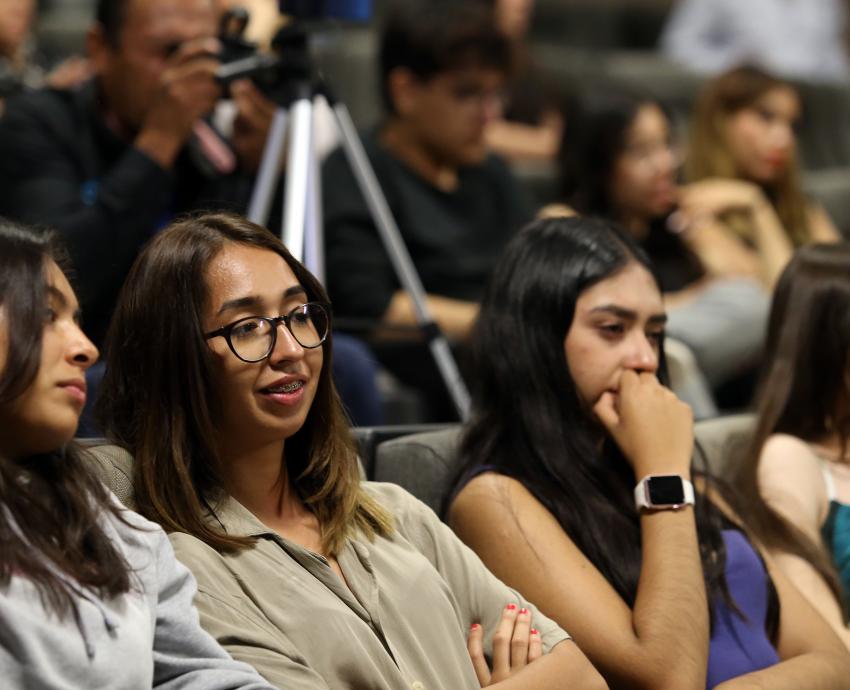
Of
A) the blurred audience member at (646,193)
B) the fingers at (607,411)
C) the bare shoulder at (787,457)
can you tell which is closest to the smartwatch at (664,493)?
the fingers at (607,411)

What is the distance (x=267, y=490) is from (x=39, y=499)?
365 millimetres

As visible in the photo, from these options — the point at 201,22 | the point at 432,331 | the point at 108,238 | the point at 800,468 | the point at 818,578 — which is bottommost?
the point at 818,578

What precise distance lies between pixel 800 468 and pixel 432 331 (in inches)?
29.0

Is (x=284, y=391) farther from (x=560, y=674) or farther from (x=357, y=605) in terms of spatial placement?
(x=560, y=674)

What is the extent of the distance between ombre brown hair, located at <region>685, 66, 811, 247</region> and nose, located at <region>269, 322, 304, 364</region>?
2.60 metres

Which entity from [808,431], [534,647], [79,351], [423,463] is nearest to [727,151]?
[808,431]

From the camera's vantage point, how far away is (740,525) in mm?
2078

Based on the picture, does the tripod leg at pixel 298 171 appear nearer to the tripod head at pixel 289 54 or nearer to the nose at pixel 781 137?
the tripod head at pixel 289 54

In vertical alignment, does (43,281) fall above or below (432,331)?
above

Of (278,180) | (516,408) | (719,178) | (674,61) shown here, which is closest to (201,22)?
(278,180)

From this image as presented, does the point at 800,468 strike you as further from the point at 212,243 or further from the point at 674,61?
the point at 674,61

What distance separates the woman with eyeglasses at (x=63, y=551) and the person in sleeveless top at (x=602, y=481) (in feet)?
1.87

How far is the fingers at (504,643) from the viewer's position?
1637 mm

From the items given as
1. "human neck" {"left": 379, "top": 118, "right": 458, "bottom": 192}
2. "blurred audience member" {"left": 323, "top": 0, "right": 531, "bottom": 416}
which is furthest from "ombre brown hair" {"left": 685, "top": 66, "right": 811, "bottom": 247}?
"human neck" {"left": 379, "top": 118, "right": 458, "bottom": 192}
